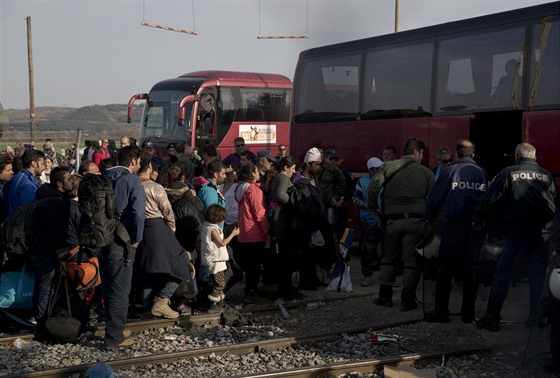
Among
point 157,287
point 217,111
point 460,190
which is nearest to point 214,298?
point 157,287

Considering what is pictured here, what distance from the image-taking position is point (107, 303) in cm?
770

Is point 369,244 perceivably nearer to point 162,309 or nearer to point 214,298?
point 214,298

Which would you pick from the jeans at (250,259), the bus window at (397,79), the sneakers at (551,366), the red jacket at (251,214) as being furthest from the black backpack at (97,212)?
the bus window at (397,79)

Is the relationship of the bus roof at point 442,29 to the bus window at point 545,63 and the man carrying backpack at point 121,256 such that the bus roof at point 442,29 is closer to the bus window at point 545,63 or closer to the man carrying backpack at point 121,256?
the bus window at point 545,63

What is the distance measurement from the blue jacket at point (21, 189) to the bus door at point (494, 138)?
646 centimetres

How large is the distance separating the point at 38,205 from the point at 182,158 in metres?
5.37

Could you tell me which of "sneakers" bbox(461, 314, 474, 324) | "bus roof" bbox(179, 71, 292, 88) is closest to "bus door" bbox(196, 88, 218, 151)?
"bus roof" bbox(179, 71, 292, 88)

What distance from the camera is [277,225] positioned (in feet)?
32.4

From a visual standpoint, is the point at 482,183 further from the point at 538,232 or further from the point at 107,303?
the point at 107,303

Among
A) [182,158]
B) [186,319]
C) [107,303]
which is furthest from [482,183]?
[182,158]

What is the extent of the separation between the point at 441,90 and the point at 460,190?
418cm

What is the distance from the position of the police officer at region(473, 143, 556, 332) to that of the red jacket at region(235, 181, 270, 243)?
2915mm

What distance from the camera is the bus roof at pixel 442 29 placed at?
10584 mm

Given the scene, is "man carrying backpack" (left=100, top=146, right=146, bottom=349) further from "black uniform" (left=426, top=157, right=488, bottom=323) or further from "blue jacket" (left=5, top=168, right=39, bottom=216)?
"black uniform" (left=426, top=157, right=488, bottom=323)
